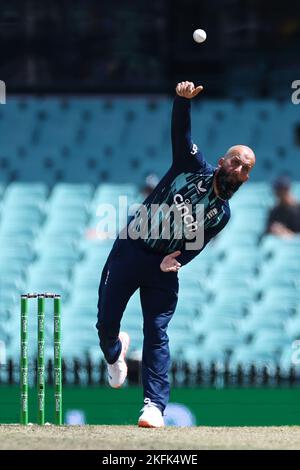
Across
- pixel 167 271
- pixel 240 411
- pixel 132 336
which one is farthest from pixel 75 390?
pixel 167 271

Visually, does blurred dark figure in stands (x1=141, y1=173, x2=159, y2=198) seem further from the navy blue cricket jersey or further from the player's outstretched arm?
the player's outstretched arm

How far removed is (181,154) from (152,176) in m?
6.16

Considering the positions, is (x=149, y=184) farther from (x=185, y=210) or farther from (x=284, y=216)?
(x=185, y=210)

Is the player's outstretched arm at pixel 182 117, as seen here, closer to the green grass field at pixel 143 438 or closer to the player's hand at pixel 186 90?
the player's hand at pixel 186 90

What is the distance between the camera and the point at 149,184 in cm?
1392

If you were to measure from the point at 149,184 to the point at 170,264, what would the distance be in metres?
5.84

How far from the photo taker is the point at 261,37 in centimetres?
1509

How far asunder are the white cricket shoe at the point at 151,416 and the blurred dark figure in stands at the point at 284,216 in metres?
5.48

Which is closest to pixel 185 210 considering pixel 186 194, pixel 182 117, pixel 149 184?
pixel 186 194

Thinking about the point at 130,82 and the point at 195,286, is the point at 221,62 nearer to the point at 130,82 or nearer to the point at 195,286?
the point at 130,82

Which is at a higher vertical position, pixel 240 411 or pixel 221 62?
pixel 221 62
